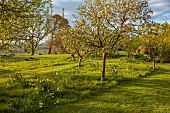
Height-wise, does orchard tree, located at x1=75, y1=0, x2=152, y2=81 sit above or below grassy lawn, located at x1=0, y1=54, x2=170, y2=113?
above

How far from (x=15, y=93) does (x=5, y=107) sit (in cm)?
399

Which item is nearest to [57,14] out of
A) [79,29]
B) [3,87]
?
[79,29]

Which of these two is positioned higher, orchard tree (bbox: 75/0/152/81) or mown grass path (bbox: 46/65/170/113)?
orchard tree (bbox: 75/0/152/81)

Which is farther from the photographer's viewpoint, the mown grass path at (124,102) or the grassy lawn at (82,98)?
the mown grass path at (124,102)

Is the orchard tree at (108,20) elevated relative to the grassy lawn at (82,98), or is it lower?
elevated

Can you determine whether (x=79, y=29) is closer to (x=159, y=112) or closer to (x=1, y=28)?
(x=1, y=28)

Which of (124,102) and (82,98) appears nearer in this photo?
(124,102)

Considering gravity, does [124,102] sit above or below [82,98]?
below

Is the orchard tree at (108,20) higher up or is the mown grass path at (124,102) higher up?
the orchard tree at (108,20)

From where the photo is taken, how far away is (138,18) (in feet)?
85.9

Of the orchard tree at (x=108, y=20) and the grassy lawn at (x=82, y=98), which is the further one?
the orchard tree at (x=108, y=20)

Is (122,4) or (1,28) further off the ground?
(122,4)

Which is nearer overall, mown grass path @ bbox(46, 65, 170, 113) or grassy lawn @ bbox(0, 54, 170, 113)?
grassy lawn @ bbox(0, 54, 170, 113)

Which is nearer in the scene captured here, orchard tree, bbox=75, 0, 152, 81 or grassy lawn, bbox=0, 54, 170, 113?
grassy lawn, bbox=0, 54, 170, 113
